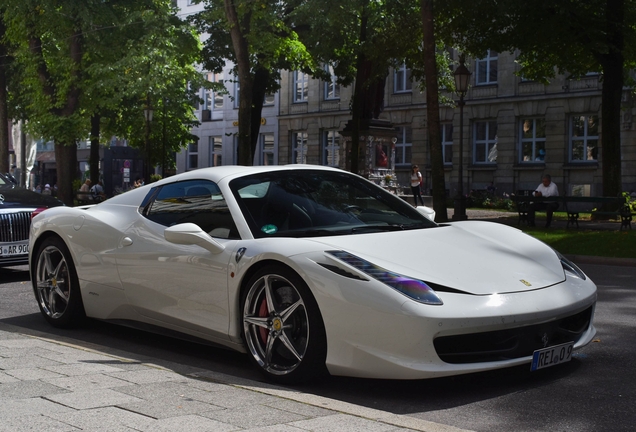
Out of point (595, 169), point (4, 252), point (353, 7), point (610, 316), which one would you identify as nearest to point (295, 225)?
point (610, 316)

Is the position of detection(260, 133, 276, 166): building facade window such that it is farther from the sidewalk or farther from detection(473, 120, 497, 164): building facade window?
the sidewalk

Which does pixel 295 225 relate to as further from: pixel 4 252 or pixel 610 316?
pixel 4 252

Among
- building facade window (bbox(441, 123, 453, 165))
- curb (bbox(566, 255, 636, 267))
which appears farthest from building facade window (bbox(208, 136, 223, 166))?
curb (bbox(566, 255, 636, 267))

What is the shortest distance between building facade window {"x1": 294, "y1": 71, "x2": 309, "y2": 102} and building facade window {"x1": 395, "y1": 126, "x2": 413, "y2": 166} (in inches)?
339

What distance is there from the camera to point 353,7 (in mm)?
28875

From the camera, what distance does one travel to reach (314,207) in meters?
6.18

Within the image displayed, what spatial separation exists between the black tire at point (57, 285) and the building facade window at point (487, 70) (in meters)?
39.5

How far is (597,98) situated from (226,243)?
3773cm

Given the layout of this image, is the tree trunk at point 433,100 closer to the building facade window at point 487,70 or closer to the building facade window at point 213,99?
the building facade window at point 487,70

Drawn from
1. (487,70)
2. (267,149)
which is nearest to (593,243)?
(487,70)

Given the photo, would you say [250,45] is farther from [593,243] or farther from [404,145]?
[404,145]

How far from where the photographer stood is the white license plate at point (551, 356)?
5.12 m

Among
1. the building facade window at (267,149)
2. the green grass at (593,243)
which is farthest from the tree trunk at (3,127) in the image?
the building facade window at (267,149)

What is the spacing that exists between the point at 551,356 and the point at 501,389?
35 centimetres
